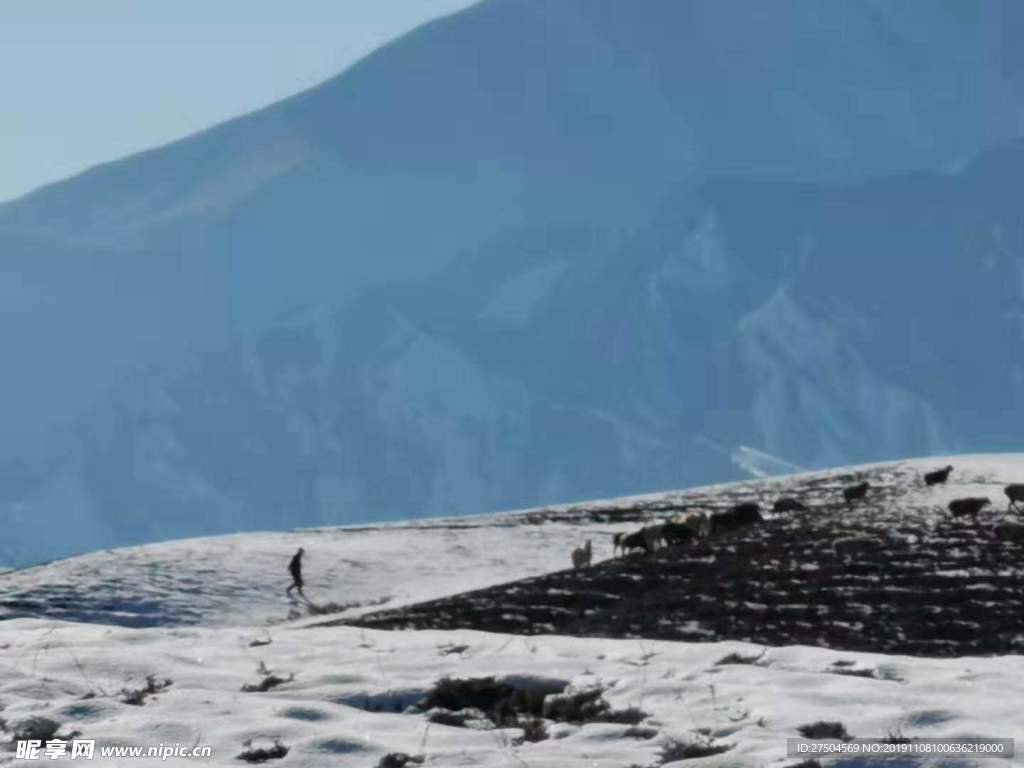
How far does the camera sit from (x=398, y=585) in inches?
1361

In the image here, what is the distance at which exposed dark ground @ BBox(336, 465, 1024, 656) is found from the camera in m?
18.8

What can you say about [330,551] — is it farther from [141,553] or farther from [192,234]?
[192,234]

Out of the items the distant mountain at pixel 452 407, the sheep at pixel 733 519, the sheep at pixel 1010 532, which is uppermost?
the distant mountain at pixel 452 407

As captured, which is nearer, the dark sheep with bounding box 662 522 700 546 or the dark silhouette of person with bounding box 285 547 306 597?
the dark sheep with bounding box 662 522 700 546

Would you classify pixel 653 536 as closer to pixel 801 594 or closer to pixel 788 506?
pixel 788 506

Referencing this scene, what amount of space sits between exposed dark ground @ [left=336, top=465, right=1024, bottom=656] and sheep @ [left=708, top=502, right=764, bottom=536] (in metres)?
2.14

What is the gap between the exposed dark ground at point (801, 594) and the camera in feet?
61.7

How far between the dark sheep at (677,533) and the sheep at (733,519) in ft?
2.76

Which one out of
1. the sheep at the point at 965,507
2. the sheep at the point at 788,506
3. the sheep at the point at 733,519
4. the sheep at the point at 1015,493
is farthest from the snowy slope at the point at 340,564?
the sheep at the point at 733,519

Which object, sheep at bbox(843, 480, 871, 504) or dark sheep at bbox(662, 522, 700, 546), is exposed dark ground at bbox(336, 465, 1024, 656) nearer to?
dark sheep at bbox(662, 522, 700, 546)

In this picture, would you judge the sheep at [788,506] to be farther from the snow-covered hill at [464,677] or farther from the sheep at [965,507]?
the snow-covered hill at [464,677]

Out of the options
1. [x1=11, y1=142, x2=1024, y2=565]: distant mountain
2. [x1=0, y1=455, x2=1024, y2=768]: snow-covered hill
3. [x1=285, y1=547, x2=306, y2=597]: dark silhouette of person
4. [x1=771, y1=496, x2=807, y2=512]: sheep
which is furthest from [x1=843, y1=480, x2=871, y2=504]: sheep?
[x1=11, y1=142, x2=1024, y2=565]: distant mountain

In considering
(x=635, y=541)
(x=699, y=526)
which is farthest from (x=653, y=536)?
(x=699, y=526)

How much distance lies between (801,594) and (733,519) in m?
11.5
